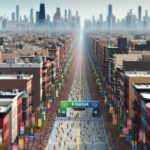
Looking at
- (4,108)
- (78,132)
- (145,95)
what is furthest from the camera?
(78,132)

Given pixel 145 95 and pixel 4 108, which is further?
pixel 145 95

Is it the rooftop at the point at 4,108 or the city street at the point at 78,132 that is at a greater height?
the rooftop at the point at 4,108

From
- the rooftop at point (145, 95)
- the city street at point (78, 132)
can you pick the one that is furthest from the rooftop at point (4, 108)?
the rooftop at point (145, 95)

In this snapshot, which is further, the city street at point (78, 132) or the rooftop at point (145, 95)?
the city street at point (78, 132)

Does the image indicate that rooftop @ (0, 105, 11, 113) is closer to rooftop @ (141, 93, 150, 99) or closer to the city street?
the city street

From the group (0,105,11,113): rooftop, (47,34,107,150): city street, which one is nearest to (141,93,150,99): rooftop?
(47,34,107,150): city street

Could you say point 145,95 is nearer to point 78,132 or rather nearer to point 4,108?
point 78,132

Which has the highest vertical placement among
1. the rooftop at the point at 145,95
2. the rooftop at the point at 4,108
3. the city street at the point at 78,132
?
the rooftop at the point at 145,95

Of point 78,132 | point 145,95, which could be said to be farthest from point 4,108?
point 78,132

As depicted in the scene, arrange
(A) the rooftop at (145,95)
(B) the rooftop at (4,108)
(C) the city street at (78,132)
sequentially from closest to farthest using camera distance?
(B) the rooftop at (4,108) < (A) the rooftop at (145,95) < (C) the city street at (78,132)

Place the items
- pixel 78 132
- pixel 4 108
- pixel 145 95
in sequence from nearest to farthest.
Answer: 1. pixel 4 108
2. pixel 145 95
3. pixel 78 132

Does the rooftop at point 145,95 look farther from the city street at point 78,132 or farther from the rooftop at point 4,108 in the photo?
the rooftop at point 4,108

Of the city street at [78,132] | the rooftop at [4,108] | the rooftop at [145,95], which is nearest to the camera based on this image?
the rooftop at [4,108]
